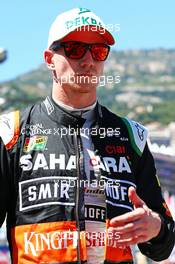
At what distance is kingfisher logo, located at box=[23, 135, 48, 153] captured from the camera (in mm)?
3316

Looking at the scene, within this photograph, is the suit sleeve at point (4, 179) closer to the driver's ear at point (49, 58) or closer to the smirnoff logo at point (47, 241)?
the smirnoff logo at point (47, 241)

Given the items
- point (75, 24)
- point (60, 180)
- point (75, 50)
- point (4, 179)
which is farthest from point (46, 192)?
point (75, 24)

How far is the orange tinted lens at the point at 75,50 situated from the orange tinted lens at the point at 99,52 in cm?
5

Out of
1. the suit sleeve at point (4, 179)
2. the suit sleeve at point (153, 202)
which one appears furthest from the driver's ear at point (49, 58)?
the suit sleeve at point (153, 202)

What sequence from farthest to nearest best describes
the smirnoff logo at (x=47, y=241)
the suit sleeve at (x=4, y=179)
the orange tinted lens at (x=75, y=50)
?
the orange tinted lens at (x=75, y=50), the suit sleeve at (x=4, y=179), the smirnoff logo at (x=47, y=241)

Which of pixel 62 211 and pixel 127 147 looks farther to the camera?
pixel 127 147

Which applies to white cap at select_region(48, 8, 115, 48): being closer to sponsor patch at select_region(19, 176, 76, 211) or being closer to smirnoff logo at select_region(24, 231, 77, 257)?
sponsor patch at select_region(19, 176, 76, 211)

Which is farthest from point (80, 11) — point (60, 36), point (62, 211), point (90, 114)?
point (62, 211)

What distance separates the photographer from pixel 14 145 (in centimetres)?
329

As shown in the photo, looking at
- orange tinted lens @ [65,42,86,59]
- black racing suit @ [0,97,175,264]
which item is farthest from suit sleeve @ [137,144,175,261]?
orange tinted lens @ [65,42,86,59]

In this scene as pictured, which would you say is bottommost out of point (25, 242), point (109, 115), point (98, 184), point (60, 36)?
point (25, 242)

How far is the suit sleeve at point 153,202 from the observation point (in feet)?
11.4

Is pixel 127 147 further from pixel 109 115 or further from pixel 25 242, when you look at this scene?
pixel 25 242

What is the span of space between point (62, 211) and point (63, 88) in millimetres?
555
